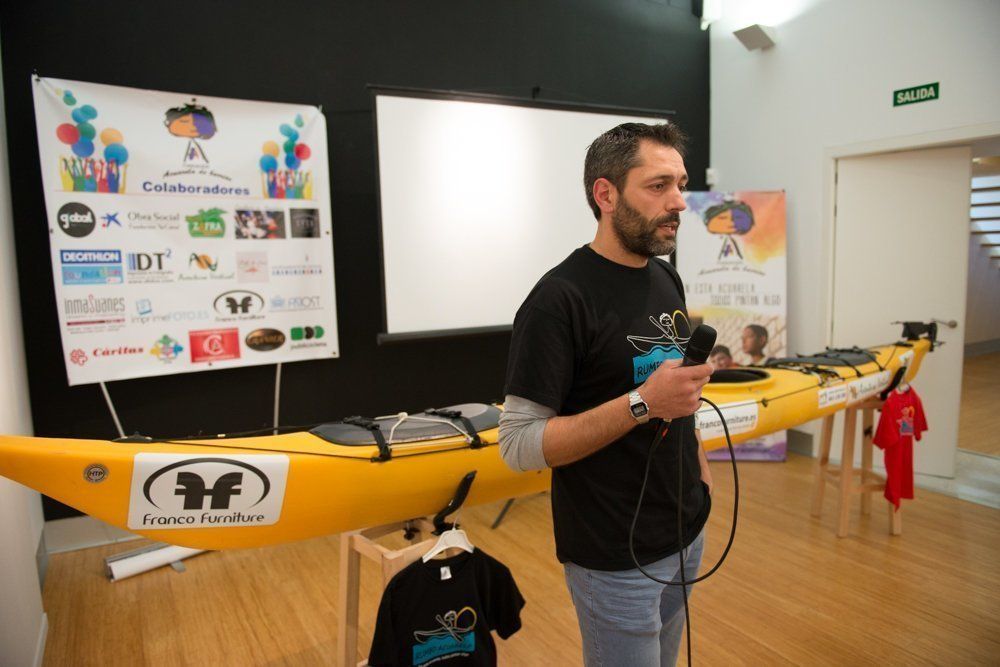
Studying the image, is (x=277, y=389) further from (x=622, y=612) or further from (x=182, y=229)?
(x=622, y=612)

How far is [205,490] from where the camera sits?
61.7 inches

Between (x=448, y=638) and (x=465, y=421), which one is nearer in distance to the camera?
(x=448, y=638)

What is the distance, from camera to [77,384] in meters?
2.83

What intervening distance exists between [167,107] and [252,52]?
1.80 feet

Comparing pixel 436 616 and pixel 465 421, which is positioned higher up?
pixel 465 421

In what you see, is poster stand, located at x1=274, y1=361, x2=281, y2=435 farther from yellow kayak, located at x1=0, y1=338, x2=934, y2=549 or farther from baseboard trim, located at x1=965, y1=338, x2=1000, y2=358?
baseboard trim, located at x1=965, y1=338, x2=1000, y2=358

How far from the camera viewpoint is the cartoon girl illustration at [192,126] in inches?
113

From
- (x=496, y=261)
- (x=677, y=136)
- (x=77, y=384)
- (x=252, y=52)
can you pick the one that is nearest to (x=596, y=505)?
(x=677, y=136)

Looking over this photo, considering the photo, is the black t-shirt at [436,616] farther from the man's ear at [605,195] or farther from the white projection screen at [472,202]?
the white projection screen at [472,202]

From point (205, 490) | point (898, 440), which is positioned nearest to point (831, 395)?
point (898, 440)

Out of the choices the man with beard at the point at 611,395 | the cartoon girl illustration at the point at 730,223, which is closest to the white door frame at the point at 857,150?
the cartoon girl illustration at the point at 730,223

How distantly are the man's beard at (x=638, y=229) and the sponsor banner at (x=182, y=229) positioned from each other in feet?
7.75

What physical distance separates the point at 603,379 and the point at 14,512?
6.46 feet

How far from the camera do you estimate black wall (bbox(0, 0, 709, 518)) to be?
278 cm
